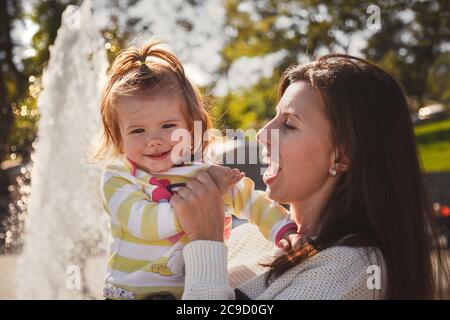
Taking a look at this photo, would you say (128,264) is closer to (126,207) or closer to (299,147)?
(126,207)

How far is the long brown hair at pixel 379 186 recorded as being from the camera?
1945mm

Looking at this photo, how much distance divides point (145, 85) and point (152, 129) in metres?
0.15

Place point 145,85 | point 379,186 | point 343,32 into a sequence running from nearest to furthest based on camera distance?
point 379,186 → point 145,85 → point 343,32

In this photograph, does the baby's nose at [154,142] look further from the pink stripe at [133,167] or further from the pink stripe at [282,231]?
the pink stripe at [282,231]

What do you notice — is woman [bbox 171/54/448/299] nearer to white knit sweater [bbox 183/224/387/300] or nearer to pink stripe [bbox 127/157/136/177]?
white knit sweater [bbox 183/224/387/300]

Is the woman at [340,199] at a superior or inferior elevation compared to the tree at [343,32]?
inferior

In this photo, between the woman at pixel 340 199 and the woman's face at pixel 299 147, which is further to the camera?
the woman's face at pixel 299 147

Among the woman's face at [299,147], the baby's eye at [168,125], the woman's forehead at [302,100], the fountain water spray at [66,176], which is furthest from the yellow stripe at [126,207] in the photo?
the fountain water spray at [66,176]

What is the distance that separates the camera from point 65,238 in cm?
506

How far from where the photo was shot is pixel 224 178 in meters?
2.17

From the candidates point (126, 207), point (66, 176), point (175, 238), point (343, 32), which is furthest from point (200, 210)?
point (343, 32)

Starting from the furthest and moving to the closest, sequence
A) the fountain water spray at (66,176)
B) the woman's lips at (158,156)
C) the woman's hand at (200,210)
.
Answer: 1. the fountain water spray at (66,176)
2. the woman's lips at (158,156)
3. the woman's hand at (200,210)
